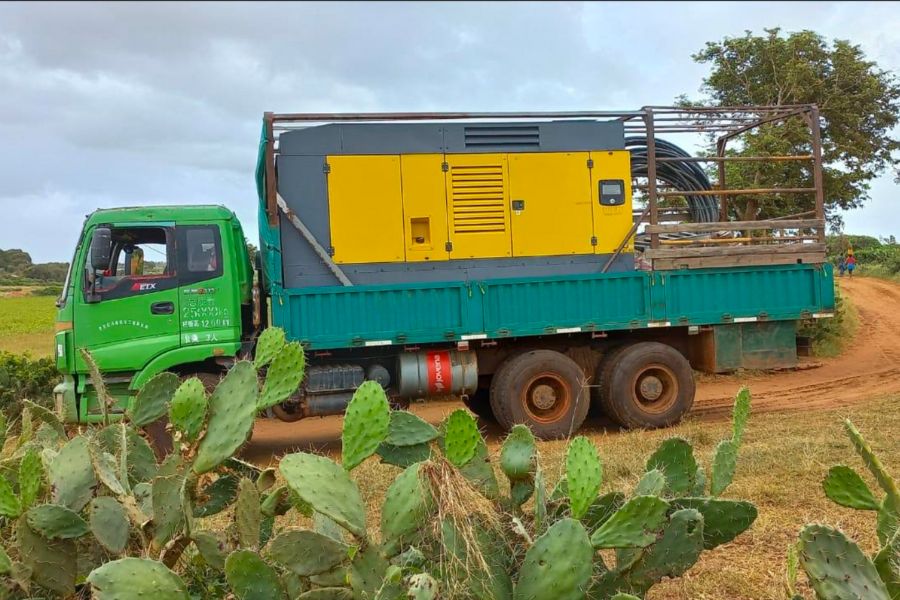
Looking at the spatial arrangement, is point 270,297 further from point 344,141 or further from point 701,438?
point 701,438

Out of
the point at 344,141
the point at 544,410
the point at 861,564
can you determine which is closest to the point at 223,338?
the point at 344,141

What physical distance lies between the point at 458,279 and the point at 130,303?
357cm

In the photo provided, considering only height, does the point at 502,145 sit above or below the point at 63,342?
above

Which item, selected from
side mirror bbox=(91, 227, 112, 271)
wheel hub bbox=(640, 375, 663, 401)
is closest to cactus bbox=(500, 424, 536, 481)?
side mirror bbox=(91, 227, 112, 271)

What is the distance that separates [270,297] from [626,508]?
19.6 ft

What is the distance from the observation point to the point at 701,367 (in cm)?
930

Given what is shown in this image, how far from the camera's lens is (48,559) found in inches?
125

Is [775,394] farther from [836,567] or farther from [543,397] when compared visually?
[836,567]

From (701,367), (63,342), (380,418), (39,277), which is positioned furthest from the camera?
(39,277)

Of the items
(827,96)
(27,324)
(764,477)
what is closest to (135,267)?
(764,477)

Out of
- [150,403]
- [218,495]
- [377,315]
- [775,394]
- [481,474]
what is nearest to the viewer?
[481,474]

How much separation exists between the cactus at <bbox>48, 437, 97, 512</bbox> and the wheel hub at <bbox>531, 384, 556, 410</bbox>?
5852mm

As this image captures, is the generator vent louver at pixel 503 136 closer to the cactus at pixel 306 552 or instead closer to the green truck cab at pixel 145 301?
the green truck cab at pixel 145 301

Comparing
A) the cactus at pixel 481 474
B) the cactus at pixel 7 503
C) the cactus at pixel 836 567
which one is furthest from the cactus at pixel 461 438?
the cactus at pixel 7 503
